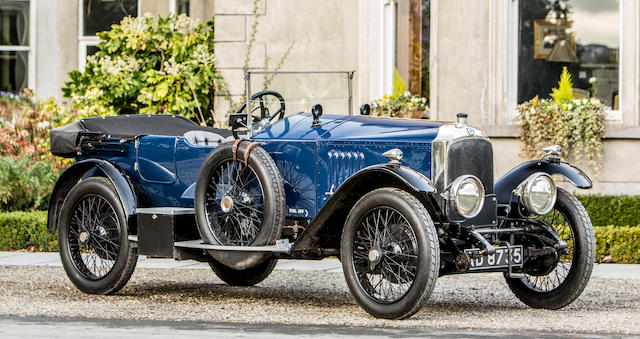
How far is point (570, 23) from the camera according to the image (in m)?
12.7

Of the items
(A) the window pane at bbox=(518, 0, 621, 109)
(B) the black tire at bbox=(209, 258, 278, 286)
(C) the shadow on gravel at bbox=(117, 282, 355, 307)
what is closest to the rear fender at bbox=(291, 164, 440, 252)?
(C) the shadow on gravel at bbox=(117, 282, 355, 307)

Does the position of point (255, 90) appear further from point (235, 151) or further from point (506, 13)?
point (506, 13)

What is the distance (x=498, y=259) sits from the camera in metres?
Answer: 6.97

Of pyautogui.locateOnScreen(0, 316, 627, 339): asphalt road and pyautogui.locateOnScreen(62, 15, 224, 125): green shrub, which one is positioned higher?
pyautogui.locateOnScreen(62, 15, 224, 125): green shrub

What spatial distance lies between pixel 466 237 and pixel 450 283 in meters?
1.92

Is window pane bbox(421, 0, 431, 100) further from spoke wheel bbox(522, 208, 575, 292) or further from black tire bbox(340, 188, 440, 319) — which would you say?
black tire bbox(340, 188, 440, 319)

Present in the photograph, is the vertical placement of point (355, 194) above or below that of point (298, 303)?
above

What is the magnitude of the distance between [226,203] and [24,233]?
4733mm

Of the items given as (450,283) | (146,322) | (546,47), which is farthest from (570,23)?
(146,322)

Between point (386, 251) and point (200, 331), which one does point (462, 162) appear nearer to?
point (386, 251)

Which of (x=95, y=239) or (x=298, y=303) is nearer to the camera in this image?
(x=298, y=303)

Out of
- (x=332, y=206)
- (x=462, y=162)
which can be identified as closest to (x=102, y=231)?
(x=332, y=206)

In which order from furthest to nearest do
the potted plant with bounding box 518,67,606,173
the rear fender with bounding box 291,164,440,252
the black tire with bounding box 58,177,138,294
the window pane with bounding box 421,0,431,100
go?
the window pane with bounding box 421,0,431,100
the potted plant with bounding box 518,67,606,173
the black tire with bounding box 58,177,138,294
the rear fender with bounding box 291,164,440,252

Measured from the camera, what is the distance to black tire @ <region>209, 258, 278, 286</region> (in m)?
8.77
